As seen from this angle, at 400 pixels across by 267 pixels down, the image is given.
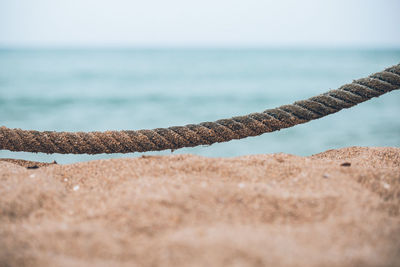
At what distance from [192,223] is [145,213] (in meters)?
0.16

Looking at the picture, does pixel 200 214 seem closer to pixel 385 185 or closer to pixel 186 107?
pixel 385 185

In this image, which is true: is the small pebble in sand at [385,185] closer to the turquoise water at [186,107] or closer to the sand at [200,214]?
the sand at [200,214]

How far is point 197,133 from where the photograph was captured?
187 cm

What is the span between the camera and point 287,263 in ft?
2.64

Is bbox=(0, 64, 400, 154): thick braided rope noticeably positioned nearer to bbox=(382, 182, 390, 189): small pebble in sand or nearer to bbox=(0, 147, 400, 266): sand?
bbox=(0, 147, 400, 266): sand

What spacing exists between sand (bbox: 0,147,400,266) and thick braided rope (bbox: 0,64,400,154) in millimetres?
373

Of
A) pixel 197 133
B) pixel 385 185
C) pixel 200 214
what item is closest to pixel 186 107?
Result: pixel 197 133

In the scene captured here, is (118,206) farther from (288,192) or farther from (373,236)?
(373,236)

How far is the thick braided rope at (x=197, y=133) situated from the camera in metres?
1.85

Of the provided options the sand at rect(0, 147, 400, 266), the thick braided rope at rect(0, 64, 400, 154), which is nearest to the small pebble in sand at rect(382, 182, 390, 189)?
the sand at rect(0, 147, 400, 266)

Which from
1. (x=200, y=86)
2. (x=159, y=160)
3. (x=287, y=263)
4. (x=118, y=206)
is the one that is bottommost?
(x=287, y=263)

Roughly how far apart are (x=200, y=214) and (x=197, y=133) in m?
0.87

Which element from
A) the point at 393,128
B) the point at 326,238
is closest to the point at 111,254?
the point at 326,238

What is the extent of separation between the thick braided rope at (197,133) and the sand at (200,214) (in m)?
0.37
